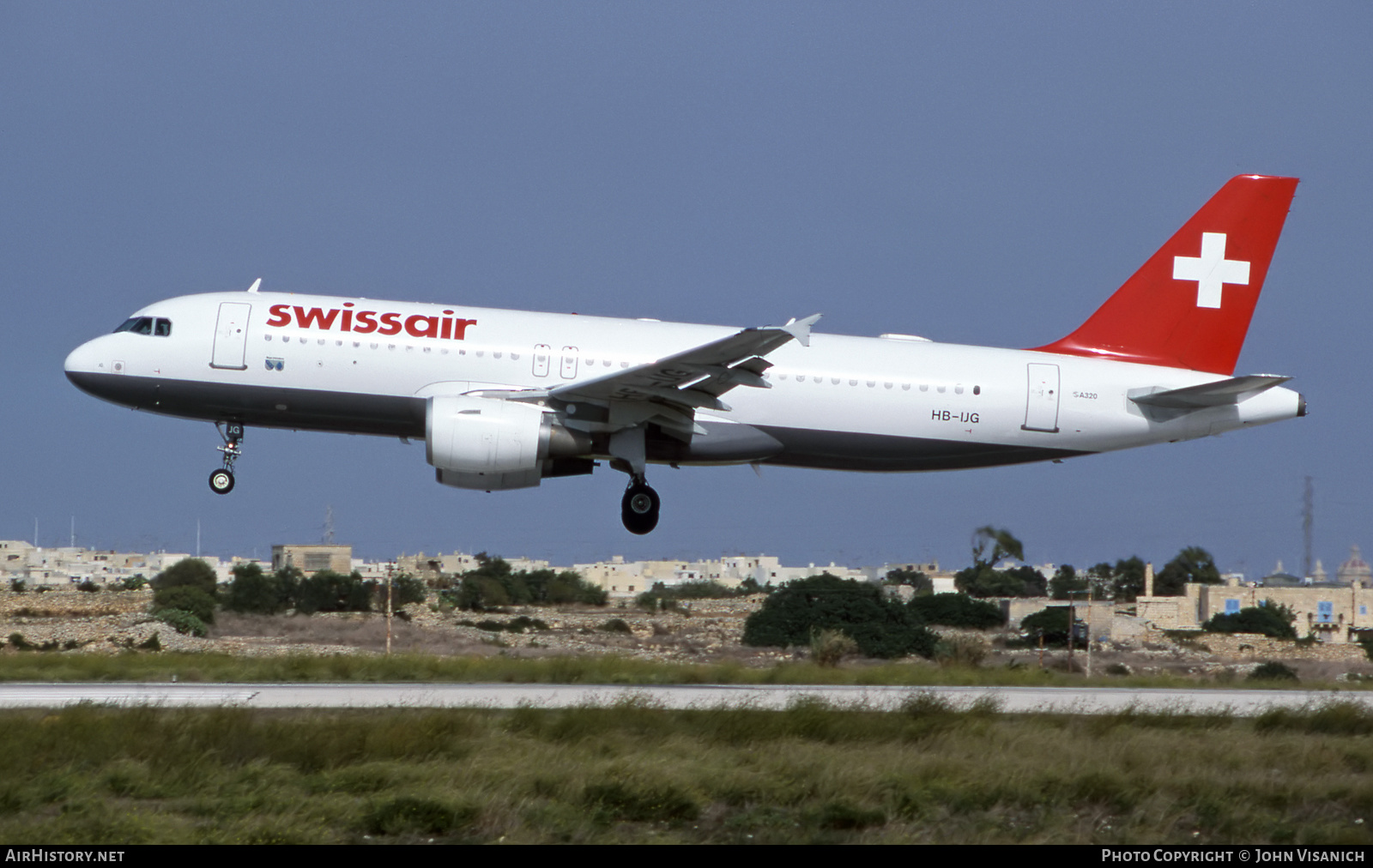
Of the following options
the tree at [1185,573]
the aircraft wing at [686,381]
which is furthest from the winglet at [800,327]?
the tree at [1185,573]

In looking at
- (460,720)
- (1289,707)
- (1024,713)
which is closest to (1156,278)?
(1289,707)

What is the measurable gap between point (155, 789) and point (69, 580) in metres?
89.9

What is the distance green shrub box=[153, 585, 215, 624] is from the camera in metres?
39.4

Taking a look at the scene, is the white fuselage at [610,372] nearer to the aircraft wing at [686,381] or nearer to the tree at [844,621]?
the aircraft wing at [686,381]

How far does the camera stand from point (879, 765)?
1372 cm

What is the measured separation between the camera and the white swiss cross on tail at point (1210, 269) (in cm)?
2570

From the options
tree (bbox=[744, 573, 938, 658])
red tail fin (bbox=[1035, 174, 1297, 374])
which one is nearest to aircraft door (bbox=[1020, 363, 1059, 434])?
red tail fin (bbox=[1035, 174, 1297, 374])

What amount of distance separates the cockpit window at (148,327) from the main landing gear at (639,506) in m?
8.27

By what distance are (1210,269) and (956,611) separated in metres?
16.7

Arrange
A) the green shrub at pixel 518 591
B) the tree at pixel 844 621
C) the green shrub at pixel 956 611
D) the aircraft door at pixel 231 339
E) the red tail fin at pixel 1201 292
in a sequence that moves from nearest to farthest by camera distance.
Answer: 1. the aircraft door at pixel 231 339
2. the red tail fin at pixel 1201 292
3. the tree at pixel 844 621
4. the green shrub at pixel 956 611
5. the green shrub at pixel 518 591

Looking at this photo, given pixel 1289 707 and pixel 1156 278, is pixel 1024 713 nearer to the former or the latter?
pixel 1289 707

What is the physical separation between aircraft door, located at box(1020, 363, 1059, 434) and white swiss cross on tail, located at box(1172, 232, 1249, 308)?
3.86 meters

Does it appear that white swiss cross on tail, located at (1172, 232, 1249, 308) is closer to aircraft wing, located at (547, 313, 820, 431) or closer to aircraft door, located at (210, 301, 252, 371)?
aircraft wing, located at (547, 313, 820, 431)
